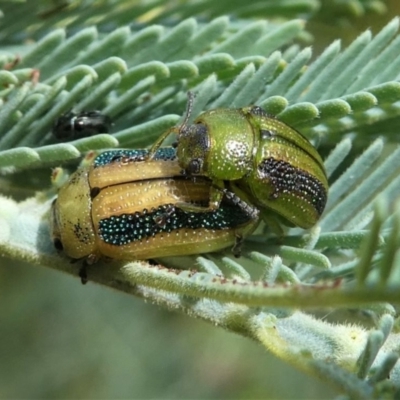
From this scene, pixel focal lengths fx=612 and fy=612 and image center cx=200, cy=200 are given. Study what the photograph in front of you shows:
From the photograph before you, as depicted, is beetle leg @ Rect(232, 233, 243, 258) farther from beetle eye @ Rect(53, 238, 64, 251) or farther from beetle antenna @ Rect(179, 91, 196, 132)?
beetle eye @ Rect(53, 238, 64, 251)

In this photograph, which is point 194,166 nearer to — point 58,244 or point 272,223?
point 272,223

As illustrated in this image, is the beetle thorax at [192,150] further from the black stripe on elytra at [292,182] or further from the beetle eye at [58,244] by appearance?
the beetle eye at [58,244]

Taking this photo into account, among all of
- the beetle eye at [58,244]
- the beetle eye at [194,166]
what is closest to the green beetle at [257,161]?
the beetle eye at [194,166]

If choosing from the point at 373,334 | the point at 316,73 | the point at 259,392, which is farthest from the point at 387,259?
the point at 259,392

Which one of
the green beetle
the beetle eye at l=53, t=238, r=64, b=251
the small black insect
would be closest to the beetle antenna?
the green beetle

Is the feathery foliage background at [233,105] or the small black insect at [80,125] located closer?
the feathery foliage background at [233,105]

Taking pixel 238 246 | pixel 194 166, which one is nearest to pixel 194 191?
pixel 194 166
